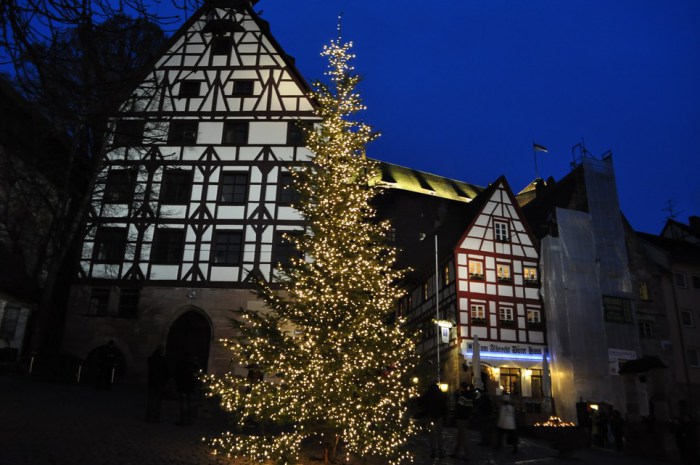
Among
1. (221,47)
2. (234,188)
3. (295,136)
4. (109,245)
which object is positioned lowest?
(109,245)

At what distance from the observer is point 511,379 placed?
28.8m

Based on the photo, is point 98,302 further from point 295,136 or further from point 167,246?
point 295,136

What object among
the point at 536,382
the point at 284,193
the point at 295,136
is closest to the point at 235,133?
the point at 295,136

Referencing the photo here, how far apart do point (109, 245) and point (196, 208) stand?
415cm

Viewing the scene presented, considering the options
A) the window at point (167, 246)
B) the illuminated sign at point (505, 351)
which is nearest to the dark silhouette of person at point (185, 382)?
the window at point (167, 246)

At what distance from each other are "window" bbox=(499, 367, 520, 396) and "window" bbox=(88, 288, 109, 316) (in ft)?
62.9

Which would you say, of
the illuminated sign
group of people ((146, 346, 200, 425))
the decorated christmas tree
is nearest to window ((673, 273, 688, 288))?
the illuminated sign

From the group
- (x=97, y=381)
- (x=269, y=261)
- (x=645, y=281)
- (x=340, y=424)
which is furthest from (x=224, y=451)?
(x=645, y=281)

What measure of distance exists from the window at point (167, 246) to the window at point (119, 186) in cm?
202

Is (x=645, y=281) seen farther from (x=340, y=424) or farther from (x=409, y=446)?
(x=340, y=424)

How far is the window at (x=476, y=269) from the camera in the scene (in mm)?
30188

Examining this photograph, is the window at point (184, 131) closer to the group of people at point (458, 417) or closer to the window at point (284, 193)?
the window at point (284, 193)

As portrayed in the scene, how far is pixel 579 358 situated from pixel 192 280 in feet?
64.0

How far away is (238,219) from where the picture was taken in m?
25.4
